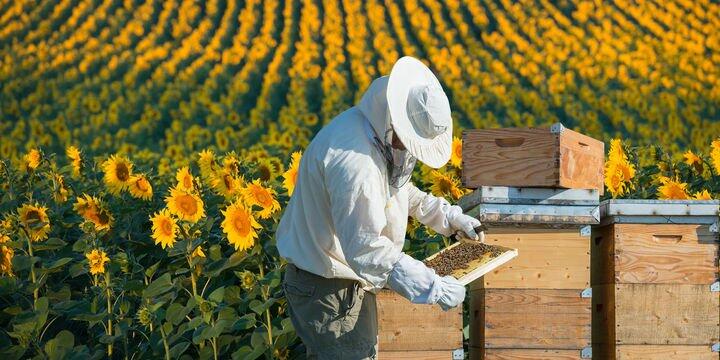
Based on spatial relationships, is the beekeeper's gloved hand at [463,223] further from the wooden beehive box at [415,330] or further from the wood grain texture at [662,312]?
the wood grain texture at [662,312]

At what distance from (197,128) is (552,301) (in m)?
6.75

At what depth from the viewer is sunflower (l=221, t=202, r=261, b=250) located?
477 cm

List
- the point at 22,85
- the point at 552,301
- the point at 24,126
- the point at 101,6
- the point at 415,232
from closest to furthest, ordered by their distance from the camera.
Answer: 1. the point at 552,301
2. the point at 415,232
3. the point at 24,126
4. the point at 22,85
5. the point at 101,6

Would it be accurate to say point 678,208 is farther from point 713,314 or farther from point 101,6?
point 101,6

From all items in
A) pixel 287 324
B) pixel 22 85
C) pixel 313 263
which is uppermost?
pixel 22 85

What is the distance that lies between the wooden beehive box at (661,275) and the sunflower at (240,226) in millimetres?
1500

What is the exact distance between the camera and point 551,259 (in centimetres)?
450

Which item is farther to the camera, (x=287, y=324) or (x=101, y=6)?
(x=101, y=6)

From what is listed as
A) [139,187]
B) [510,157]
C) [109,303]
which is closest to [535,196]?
[510,157]

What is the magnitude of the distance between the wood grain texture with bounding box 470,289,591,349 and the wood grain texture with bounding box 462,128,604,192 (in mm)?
460

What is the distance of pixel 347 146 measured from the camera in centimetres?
350

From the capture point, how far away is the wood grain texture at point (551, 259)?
4480 millimetres

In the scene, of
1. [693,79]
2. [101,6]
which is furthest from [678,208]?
[101,6]

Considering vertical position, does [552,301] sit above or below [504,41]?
below
